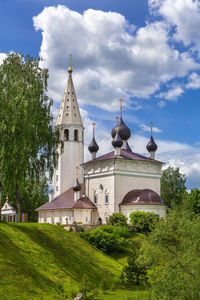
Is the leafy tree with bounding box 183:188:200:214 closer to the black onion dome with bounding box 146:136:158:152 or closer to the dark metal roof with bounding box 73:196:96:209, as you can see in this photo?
the black onion dome with bounding box 146:136:158:152

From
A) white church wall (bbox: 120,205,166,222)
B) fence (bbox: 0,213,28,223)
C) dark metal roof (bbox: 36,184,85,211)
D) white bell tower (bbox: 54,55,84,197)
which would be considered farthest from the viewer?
white bell tower (bbox: 54,55,84,197)

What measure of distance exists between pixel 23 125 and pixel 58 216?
2694 cm

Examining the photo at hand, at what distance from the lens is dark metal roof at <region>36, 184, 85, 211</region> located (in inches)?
1998

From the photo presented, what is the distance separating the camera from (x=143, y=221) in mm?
42375

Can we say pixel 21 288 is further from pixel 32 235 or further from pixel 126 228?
pixel 126 228

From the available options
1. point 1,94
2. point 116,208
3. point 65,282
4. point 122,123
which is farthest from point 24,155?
point 122,123

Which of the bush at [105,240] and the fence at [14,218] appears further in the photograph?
the bush at [105,240]

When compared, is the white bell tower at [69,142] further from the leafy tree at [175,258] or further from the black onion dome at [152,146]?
the leafy tree at [175,258]

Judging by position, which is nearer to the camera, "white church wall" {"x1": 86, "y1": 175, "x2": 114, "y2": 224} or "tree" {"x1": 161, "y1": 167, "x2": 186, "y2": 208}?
"white church wall" {"x1": 86, "y1": 175, "x2": 114, "y2": 224}

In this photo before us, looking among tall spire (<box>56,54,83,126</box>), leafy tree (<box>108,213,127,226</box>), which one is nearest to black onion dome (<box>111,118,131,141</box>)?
tall spire (<box>56,54,83,126</box>)

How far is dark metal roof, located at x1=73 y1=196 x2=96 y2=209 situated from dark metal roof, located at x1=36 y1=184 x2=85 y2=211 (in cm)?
106

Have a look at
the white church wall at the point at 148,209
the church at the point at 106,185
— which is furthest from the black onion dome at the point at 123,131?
the white church wall at the point at 148,209

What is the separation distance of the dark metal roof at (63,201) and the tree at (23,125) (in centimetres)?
2020

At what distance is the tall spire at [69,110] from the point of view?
56.7 metres
